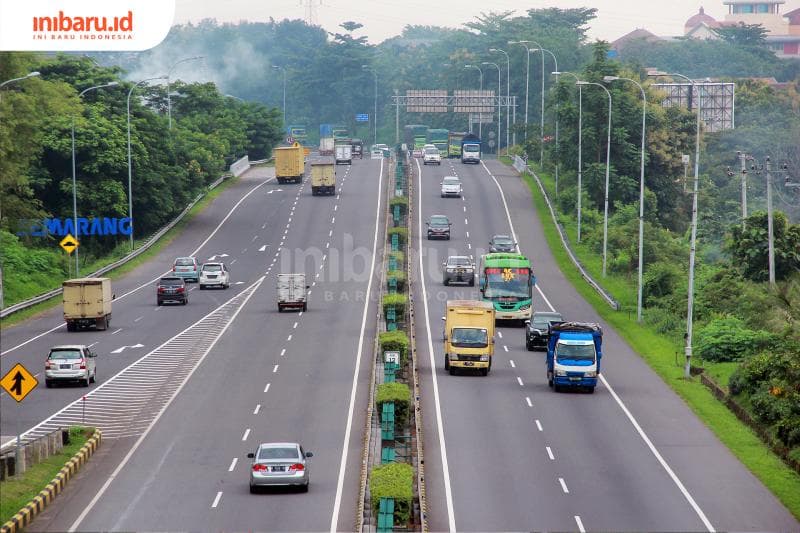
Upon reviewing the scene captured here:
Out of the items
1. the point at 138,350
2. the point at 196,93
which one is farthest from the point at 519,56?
the point at 138,350

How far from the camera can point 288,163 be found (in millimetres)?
124500

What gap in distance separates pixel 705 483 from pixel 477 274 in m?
46.7

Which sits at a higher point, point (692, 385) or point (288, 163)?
point (288, 163)

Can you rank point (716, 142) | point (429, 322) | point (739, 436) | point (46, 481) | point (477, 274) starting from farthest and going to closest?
point (716, 142)
point (477, 274)
point (429, 322)
point (739, 436)
point (46, 481)

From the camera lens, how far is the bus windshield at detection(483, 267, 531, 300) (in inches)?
2618

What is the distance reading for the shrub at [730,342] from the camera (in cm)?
5816

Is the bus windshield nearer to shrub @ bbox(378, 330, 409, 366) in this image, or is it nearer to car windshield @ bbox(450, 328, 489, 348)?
car windshield @ bbox(450, 328, 489, 348)

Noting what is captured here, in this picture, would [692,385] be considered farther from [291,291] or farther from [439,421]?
[291,291]

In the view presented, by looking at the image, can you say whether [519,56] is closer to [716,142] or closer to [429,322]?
[716,142]

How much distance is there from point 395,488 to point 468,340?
2174cm

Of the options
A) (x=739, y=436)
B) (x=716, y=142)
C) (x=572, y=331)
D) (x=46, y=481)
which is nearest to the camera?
(x=46, y=481)

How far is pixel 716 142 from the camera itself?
510 ft

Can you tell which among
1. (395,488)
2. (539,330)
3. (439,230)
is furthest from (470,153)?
(395,488)

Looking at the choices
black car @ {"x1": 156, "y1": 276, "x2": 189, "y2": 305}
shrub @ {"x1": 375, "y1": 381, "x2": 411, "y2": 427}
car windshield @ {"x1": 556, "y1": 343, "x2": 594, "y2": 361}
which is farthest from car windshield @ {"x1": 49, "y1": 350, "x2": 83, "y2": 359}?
black car @ {"x1": 156, "y1": 276, "x2": 189, "y2": 305}
